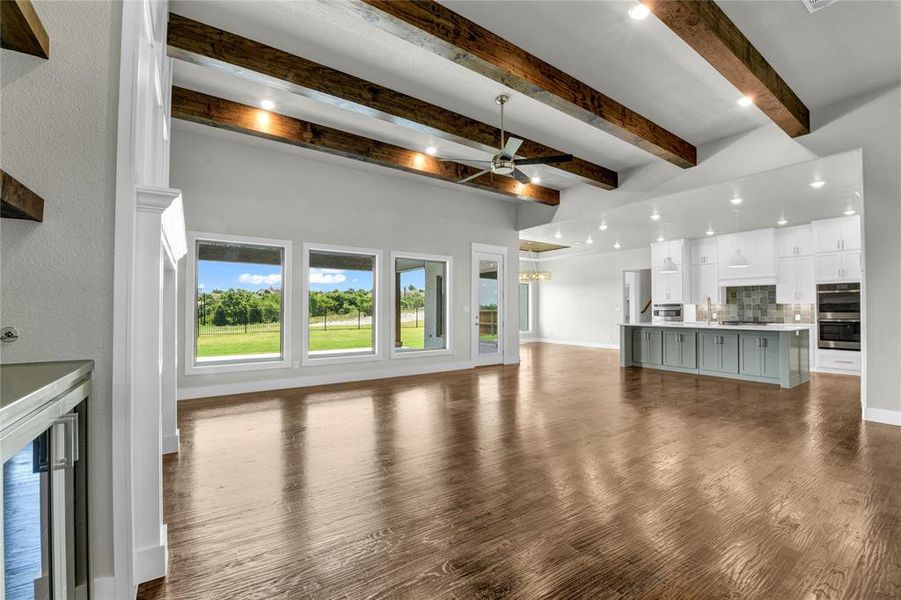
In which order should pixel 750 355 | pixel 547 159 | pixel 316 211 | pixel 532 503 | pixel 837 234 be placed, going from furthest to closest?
1. pixel 837 234
2. pixel 750 355
3. pixel 316 211
4. pixel 547 159
5. pixel 532 503

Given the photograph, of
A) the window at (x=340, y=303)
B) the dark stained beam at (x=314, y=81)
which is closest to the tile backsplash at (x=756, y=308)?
the dark stained beam at (x=314, y=81)

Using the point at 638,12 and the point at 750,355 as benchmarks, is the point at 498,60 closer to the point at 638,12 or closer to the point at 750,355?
the point at 638,12

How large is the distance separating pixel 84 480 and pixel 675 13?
407 centimetres

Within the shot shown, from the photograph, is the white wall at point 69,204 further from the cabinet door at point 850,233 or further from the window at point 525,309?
the window at point 525,309

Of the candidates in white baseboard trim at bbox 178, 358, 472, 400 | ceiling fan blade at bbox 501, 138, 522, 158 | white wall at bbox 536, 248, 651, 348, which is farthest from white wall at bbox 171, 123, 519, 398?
white wall at bbox 536, 248, 651, 348

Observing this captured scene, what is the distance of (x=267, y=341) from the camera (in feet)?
20.0

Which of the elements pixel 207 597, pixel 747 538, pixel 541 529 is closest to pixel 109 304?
pixel 207 597

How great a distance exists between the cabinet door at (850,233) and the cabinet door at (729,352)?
2904 mm

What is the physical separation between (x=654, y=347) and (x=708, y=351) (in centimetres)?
94

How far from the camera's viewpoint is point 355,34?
3.46 metres

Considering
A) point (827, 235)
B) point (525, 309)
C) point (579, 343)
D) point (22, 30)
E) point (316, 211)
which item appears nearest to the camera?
point (22, 30)

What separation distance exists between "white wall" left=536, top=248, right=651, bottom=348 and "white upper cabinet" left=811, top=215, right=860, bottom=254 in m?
3.90

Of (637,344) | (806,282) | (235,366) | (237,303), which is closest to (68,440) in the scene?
(235,366)

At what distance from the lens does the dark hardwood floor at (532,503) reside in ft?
6.16
